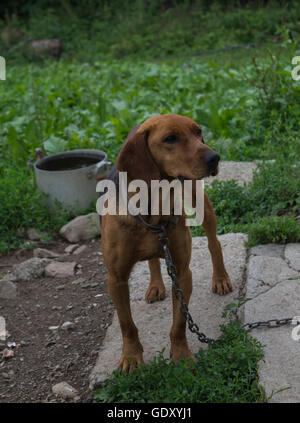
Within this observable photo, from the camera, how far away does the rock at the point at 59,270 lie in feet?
14.4

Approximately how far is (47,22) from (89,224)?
1294 cm

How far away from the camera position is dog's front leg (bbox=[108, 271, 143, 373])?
2.82 m

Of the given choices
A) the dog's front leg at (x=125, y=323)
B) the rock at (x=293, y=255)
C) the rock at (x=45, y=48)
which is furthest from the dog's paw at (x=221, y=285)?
the rock at (x=45, y=48)

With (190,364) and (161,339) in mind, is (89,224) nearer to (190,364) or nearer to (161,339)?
(161,339)

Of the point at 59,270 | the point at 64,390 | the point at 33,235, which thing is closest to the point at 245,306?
the point at 64,390

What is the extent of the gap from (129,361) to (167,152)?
3.93ft

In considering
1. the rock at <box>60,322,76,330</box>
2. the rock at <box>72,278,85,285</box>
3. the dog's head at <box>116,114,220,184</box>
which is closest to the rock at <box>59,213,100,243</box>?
the rock at <box>72,278,85,285</box>

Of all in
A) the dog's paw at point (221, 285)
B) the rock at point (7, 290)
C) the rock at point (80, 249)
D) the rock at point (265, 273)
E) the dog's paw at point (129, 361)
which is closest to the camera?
the dog's paw at point (129, 361)

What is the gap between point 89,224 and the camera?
498 centimetres

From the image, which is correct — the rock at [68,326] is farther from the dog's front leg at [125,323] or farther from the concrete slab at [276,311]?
the concrete slab at [276,311]

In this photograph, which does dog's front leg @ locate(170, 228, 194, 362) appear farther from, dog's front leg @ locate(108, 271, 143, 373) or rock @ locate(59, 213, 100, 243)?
rock @ locate(59, 213, 100, 243)

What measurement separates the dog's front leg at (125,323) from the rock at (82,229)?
83.3 inches

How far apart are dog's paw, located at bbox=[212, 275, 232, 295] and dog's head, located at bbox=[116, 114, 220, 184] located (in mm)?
1214

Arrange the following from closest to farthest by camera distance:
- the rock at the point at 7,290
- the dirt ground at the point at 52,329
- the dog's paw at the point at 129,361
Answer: the dog's paw at the point at 129,361
the dirt ground at the point at 52,329
the rock at the point at 7,290
